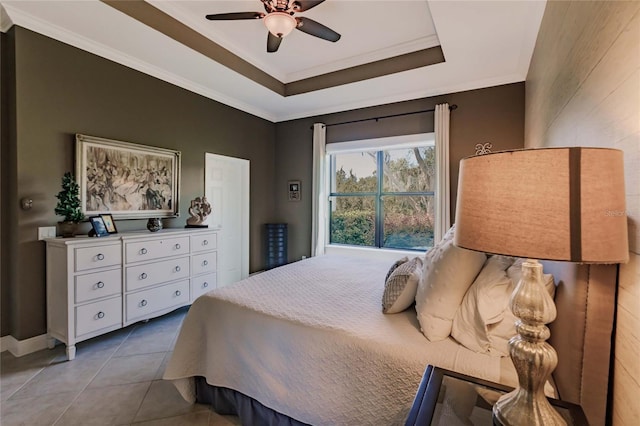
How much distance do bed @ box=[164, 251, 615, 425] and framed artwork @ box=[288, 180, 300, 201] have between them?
289cm

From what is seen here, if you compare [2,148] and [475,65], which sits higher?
[475,65]

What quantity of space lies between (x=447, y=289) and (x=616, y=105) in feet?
2.91

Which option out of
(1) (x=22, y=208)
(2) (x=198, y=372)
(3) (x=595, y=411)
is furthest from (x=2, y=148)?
(3) (x=595, y=411)

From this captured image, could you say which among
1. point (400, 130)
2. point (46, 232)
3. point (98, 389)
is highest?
point (400, 130)

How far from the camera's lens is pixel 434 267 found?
143 centimetres

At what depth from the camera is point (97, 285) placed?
2498mm

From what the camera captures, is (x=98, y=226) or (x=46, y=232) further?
(x=98, y=226)

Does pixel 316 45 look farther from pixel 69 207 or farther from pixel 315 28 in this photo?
pixel 69 207

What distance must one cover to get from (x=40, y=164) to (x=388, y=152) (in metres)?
3.99

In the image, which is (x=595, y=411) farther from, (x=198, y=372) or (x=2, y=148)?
(x=2, y=148)

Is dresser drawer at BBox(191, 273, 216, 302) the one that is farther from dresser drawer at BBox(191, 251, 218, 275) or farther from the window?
the window

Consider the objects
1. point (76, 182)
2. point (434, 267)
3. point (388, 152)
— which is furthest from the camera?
point (388, 152)

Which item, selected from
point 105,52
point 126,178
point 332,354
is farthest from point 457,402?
point 105,52

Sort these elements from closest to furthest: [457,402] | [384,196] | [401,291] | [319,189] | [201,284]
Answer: [457,402], [401,291], [201,284], [384,196], [319,189]
